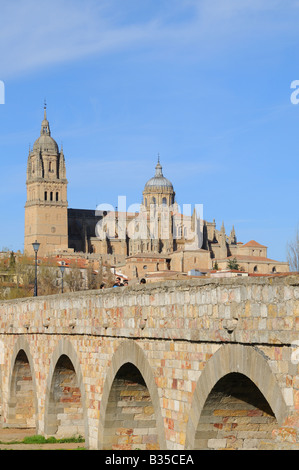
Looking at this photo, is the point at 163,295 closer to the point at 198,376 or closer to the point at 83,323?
the point at 198,376

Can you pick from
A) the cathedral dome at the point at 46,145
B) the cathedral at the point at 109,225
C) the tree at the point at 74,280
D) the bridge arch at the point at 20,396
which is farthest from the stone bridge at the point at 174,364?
A: the cathedral dome at the point at 46,145

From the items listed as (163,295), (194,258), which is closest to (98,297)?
(163,295)

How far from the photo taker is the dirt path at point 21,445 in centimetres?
2027

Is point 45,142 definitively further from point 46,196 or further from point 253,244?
point 253,244

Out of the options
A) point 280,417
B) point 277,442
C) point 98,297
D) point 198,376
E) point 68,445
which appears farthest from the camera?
point 68,445

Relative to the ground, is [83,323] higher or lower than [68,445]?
higher

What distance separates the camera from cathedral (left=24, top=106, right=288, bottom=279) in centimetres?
15175

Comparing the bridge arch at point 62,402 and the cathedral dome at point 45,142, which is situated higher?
the cathedral dome at point 45,142

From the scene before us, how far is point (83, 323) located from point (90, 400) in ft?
5.08

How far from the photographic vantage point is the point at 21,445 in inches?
839

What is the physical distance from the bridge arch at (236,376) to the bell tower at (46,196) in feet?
455

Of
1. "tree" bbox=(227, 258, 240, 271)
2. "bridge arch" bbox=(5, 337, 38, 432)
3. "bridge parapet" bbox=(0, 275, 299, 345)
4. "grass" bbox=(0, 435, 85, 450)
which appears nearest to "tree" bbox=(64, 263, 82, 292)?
"tree" bbox=(227, 258, 240, 271)

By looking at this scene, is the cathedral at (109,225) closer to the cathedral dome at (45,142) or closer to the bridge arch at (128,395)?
the cathedral dome at (45,142)
